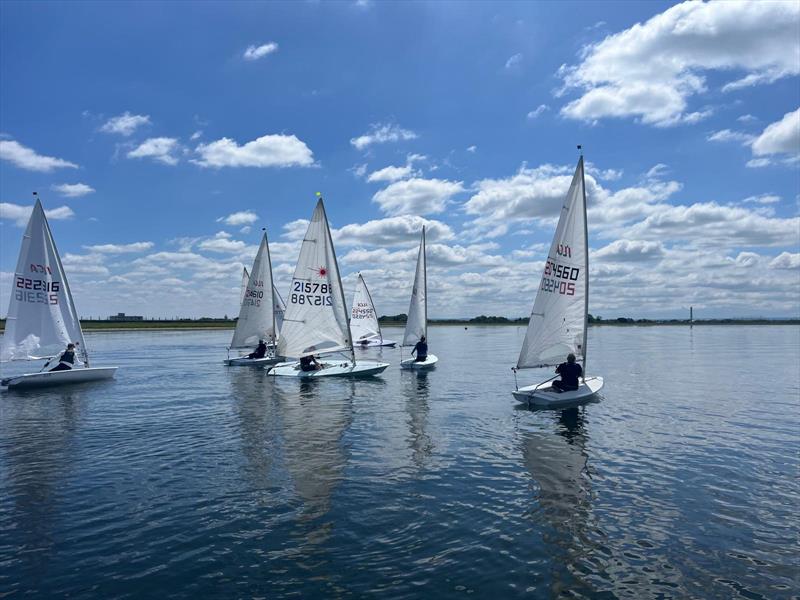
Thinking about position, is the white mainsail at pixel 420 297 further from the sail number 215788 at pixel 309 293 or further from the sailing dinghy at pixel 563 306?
the sailing dinghy at pixel 563 306

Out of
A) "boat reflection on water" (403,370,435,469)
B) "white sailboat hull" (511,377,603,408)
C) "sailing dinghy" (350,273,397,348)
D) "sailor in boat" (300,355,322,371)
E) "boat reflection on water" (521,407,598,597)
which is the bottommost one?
"boat reflection on water" (521,407,598,597)

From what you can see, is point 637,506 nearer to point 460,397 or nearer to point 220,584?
point 220,584

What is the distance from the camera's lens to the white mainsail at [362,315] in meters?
53.8

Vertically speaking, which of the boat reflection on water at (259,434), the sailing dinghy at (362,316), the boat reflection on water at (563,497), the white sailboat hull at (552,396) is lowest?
the boat reflection on water at (563,497)

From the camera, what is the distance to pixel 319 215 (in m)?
30.8

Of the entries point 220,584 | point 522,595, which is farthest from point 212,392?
point 522,595

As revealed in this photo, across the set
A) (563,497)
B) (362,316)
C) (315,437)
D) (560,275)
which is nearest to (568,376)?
(560,275)

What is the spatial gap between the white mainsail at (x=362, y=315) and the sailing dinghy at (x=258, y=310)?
37.5 ft

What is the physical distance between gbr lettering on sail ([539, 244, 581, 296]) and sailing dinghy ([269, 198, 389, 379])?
13177 millimetres

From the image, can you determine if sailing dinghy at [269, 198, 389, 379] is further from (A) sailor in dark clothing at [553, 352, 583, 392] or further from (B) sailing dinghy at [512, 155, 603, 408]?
(A) sailor in dark clothing at [553, 352, 583, 392]

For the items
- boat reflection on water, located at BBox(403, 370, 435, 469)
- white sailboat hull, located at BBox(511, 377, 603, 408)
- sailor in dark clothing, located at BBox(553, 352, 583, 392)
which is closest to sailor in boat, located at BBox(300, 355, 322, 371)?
boat reflection on water, located at BBox(403, 370, 435, 469)

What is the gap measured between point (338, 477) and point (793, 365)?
159 feet

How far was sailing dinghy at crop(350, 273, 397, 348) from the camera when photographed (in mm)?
53750

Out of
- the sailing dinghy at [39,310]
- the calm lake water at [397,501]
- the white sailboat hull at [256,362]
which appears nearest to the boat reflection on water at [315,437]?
the calm lake water at [397,501]
